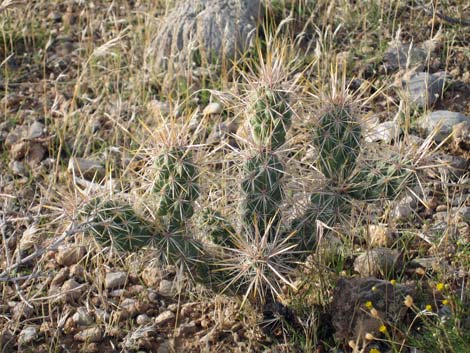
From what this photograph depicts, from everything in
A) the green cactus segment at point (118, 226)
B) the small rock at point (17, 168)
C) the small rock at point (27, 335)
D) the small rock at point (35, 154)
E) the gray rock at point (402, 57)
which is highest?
the green cactus segment at point (118, 226)

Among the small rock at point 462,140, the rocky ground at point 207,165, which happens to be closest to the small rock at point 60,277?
the rocky ground at point 207,165

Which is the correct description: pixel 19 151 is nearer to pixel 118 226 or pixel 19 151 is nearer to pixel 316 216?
pixel 118 226

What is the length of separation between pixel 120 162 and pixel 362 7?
1.86 meters

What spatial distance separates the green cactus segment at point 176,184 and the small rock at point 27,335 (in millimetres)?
893

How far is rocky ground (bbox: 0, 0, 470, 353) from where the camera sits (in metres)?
2.98

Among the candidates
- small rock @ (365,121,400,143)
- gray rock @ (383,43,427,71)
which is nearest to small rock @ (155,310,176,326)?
small rock @ (365,121,400,143)

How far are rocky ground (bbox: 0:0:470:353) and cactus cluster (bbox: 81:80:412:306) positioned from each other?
9 cm

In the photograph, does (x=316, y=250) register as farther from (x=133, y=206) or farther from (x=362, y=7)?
(x=362, y=7)

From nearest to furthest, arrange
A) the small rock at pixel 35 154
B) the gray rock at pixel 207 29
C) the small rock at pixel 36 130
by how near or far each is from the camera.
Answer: the small rock at pixel 35 154
the small rock at pixel 36 130
the gray rock at pixel 207 29

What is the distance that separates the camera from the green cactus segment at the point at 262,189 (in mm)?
2717

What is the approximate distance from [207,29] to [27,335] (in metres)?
2.21

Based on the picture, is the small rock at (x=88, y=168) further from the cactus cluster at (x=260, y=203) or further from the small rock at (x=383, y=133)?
the small rock at (x=383, y=133)

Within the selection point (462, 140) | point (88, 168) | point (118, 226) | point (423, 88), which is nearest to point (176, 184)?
point (118, 226)

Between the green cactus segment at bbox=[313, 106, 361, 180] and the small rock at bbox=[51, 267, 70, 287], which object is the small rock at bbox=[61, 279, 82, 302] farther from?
the green cactus segment at bbox=[313, 106, 361, 180]
